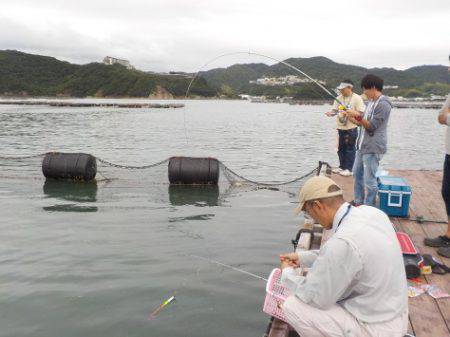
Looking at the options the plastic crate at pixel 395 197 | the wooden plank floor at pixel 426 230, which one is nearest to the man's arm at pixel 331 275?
the wooden plank floor at pixel 426 230

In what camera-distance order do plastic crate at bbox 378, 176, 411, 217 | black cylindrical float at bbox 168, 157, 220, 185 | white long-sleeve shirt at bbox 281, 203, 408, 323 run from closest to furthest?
white long-sleeve shirt at bbox 281, 203, 408, 323 → plastic crate at bbox 378, 176, 411, 217 → black cylindrical float at bbox 168, 157, 220, 185

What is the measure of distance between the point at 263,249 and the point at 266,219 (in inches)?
87.9

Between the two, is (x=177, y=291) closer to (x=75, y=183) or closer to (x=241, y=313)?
(x=241, y=313)

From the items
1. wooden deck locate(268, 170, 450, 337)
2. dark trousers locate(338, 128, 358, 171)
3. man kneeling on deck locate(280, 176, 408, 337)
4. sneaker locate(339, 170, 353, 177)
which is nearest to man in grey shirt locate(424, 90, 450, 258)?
wooden deck locate(268, 170, 450, 337)

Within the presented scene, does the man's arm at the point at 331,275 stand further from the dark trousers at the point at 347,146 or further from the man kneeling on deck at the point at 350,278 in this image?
the dark trousers at the point at 347,146

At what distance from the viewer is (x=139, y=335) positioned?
17.9ft

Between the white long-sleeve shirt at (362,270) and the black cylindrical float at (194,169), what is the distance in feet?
35.0

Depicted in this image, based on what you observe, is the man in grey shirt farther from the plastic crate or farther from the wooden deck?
the plastic crate

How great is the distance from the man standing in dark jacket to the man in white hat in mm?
2849

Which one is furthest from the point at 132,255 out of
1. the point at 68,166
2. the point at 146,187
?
the point at 68,166

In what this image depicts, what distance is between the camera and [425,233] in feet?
22.8

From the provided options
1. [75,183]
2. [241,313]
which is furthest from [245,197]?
[241,313]

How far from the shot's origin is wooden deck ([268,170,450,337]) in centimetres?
420

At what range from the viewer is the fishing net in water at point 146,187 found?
1293 cm
